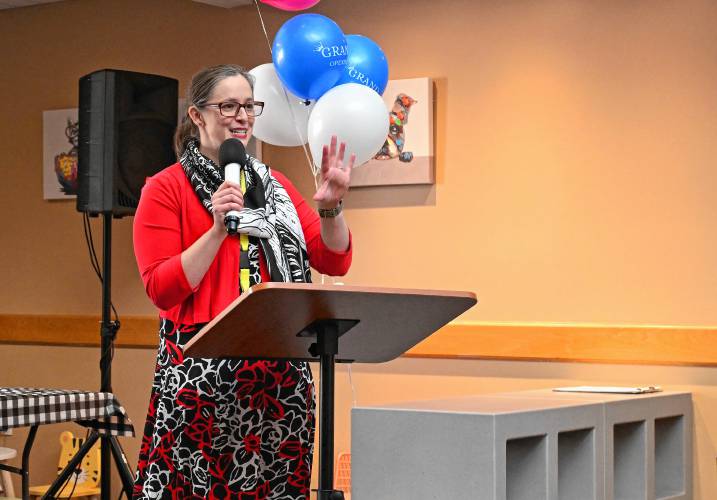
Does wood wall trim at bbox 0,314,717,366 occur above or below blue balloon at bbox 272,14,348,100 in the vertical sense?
below

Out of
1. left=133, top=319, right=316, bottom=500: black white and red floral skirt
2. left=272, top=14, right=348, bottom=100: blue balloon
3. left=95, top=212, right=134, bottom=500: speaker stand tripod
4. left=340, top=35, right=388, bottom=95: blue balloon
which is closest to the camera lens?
left=133, top=319, right=316, bottom=500: black white and red floral skirt

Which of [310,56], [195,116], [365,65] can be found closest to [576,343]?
[365,65]

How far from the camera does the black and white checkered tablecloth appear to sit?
10.8 ft

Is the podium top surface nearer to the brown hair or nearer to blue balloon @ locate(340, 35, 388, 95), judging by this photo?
the brown hair

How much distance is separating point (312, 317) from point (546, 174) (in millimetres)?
2565

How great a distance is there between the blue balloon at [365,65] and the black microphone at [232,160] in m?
1.34

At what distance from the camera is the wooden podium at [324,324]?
1.81 metres

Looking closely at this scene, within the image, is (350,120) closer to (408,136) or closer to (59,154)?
(408,136)

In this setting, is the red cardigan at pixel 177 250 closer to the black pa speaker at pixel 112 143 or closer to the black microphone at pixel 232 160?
the black microphone at pixel 232 160

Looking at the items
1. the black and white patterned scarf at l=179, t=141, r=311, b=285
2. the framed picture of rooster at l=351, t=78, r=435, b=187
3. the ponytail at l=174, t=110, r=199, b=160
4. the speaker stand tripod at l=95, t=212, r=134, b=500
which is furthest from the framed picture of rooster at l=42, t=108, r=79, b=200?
the black and white patterned scarf at l=179, t=141, r=311, b=285

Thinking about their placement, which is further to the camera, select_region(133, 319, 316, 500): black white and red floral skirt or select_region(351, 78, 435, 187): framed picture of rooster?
select_region(351, 78, 435, 187): framed picture of rooster

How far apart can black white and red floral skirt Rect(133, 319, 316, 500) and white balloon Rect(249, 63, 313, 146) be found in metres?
1.53

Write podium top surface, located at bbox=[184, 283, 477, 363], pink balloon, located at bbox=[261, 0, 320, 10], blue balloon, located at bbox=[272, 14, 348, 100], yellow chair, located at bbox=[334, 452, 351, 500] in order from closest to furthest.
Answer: podium top surface, located at bbox=[184, 283, 477, 363], blue balloon, located at bbox=[272, 14, 348, 100], pink balloon, located at bbox=[261, 0, 320, 10], yellow chair, located at bbox=[334, 452, 351, 500]

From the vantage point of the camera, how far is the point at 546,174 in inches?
169
